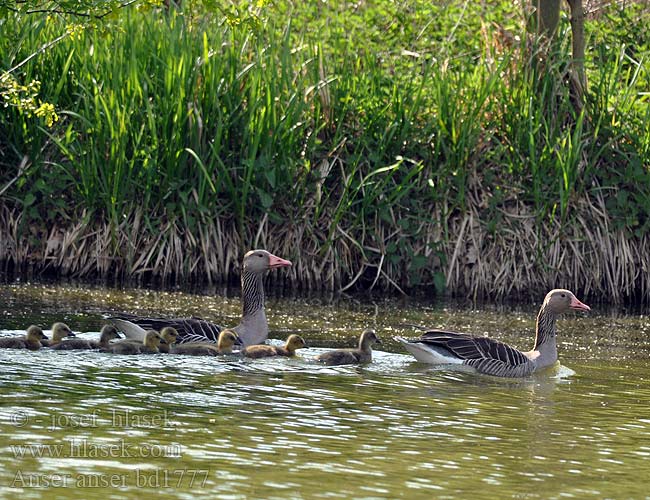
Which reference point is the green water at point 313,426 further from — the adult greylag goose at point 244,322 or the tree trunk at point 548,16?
the tree trunk at point 548,16

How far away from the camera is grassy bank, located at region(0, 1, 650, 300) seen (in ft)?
52.0

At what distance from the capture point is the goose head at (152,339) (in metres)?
11.4

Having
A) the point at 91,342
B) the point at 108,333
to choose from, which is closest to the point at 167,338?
the point at 108,333

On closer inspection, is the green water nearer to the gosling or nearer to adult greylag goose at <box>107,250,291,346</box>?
the gosling

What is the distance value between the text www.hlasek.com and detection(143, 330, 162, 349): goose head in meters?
3.45

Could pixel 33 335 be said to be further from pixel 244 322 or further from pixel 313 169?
pixel 313 169

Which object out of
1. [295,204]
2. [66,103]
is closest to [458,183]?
[295,204]

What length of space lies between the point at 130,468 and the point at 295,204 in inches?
359

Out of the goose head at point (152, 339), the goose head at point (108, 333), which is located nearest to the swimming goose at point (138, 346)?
the goose head at point (152, 339)

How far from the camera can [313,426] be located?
876 cm

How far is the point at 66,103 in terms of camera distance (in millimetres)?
16625

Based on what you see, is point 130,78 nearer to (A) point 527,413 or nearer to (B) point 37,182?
(B) point 37,182

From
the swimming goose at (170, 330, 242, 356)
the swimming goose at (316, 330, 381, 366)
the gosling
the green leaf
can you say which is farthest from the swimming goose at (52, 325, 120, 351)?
the green leaf

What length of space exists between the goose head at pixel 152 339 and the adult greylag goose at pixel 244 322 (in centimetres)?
32
